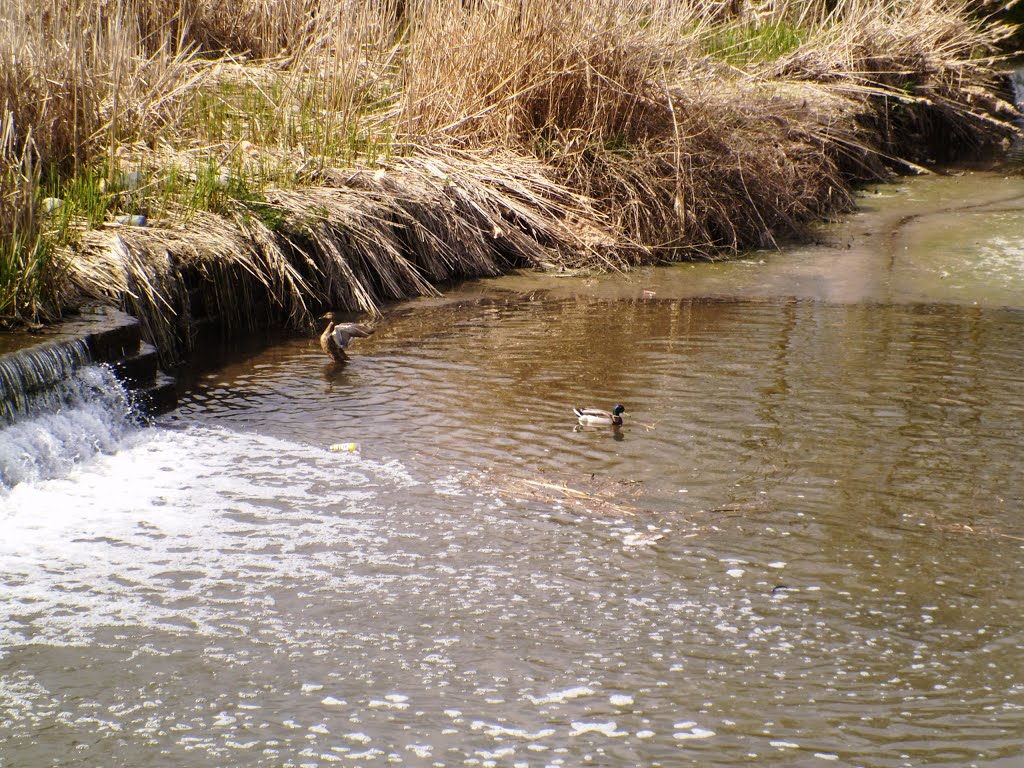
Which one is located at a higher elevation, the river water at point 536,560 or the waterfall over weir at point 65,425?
the waterfall over weir at point 65,425

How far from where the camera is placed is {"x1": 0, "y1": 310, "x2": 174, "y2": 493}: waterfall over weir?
4.80 meters

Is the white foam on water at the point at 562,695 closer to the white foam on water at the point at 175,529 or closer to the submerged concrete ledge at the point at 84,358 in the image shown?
the white foam on water at the point at 175,529

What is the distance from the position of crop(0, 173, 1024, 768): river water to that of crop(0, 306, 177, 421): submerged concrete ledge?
0.53 feet

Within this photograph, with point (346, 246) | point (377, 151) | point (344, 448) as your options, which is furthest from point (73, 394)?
point (377, 151)

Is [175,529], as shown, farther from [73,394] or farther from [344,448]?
[73,394]

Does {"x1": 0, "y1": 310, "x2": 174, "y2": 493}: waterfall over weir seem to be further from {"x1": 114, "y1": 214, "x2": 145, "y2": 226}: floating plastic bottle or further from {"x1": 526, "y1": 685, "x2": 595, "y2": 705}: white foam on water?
A: {"x1": 526, "y1": 685, "x2": 595, "y2": 705}: white foam on water

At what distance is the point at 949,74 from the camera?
12805 millimetres

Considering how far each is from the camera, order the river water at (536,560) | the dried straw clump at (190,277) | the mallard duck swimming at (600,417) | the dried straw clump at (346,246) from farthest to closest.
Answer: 1. the dried straw clump at (346,246)
2. the dried straw clump at (190,277)
3. the mallard duck swimming at (600,417)
4. the river water at (536,560)

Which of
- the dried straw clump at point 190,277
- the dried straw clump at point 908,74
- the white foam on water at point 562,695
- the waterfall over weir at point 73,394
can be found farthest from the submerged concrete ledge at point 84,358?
the dried straw clump at point 908,74

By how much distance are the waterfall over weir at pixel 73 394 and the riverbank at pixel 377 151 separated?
1.12 feet

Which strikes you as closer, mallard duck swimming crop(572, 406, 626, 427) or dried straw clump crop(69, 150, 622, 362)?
mallard duck swimming crop(572, 406, 626, 427)

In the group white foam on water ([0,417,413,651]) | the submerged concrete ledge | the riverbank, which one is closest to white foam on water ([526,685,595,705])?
white foam on water ([0,417,413,651])

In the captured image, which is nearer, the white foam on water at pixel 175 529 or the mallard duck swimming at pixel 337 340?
the white foam on water at pixel 175 529

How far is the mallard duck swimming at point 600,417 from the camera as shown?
211 inches
